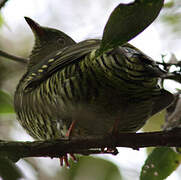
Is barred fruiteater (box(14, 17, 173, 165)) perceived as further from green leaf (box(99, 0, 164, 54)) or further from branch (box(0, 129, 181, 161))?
green leaf (box(99, 0, 164, 54))

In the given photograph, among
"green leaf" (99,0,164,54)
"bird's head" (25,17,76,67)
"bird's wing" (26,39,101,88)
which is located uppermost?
"green leaf" (99,0,164,54)

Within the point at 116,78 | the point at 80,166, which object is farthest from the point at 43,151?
the point at 80,166

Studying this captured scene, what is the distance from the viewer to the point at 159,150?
210cm

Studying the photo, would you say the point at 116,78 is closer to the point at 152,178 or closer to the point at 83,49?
the point at 83,49

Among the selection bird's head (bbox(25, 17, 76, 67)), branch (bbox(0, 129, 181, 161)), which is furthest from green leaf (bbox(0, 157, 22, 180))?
bird's head (bbox(25, 17, 76, 67))

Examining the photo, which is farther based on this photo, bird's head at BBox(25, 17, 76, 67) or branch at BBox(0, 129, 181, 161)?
bird's head at BBox(25, 17, 76, 67)

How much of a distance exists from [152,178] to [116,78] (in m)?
0.56

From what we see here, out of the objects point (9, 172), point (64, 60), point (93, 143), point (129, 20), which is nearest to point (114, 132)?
point (93, 143)

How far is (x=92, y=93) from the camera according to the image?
2264 mm

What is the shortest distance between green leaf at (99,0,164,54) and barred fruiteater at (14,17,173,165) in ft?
1.55

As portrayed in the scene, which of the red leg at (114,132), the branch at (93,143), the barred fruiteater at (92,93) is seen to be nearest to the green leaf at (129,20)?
the barred fruiteater at (92,93)

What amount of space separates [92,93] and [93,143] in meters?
0.44

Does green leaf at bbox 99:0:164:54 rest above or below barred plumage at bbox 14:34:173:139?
above

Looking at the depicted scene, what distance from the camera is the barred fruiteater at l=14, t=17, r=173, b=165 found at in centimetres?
204
